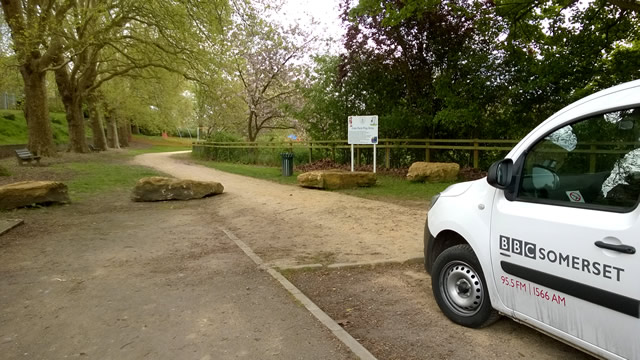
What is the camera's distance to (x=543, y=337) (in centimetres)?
347

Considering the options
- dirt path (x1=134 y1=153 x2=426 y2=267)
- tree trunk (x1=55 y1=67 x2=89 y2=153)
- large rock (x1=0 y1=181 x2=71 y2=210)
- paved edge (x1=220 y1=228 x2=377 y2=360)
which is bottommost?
dirt path (x1=134 y1=153 x2=426 y2=267)

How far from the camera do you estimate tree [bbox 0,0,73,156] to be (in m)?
14.4

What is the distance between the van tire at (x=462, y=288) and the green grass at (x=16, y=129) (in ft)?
105

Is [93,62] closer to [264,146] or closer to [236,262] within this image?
[264,146]

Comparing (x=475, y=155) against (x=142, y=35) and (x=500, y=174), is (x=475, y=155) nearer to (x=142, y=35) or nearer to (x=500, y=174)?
(x=500, y=174)

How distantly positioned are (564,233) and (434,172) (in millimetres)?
11062

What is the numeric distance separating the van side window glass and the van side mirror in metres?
0.12

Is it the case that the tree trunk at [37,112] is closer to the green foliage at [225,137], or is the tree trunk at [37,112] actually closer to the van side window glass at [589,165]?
the green foliage at [225,137]

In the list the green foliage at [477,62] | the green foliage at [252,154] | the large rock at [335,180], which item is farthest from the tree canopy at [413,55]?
the large rock at [335,180]

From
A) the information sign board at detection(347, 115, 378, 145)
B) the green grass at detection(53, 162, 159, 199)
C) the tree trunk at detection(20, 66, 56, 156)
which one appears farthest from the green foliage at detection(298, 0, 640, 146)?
the tree trunk at detection(20, 66, 56, 156)

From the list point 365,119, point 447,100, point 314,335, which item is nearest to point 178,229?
point 314,335

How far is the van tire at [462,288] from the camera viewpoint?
350cm

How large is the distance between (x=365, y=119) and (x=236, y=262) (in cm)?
1010

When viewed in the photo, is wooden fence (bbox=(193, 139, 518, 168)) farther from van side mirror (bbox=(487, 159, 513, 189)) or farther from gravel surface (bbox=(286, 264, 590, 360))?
van side mirror (bbox=(487, 159, 513, 189))
